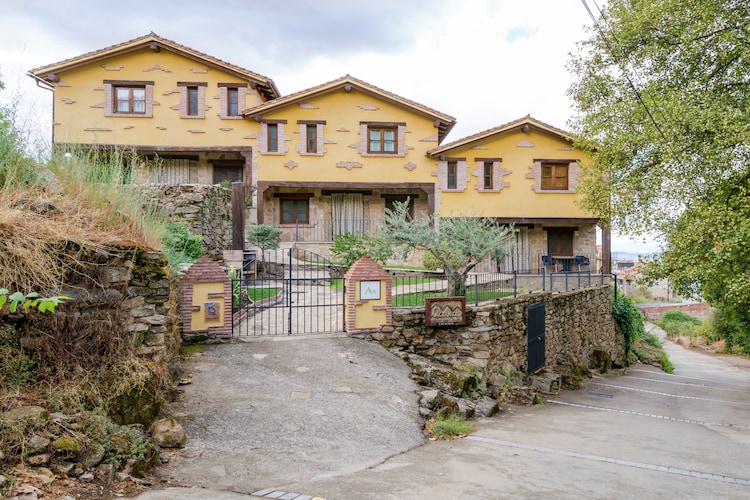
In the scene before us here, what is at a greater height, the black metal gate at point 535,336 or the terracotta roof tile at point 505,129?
the terracotta roof tile at point 505,129

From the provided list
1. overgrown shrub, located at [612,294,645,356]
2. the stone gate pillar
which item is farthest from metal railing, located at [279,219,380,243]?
the stone gate pillar

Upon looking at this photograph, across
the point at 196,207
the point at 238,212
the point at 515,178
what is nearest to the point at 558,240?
the point at 515,178

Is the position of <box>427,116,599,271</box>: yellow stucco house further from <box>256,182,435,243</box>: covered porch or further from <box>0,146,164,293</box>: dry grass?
<box>0,146,164,293</box>: dry grass

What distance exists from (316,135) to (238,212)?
8.69 meters

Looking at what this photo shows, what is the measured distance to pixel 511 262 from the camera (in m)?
23.6

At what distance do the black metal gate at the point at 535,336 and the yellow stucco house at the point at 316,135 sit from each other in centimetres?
822

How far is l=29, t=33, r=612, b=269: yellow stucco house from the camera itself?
2273 cm

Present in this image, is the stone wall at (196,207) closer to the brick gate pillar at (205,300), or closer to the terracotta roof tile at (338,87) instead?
the brick gate pillar at (205,300)

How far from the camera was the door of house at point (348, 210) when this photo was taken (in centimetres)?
2466

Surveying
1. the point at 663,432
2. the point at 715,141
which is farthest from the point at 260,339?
the point at 715,141

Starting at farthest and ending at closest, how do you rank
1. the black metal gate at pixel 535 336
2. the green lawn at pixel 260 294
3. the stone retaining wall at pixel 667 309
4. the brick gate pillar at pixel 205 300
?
the stone retaining wall at pixel 667 309, the black metal gate at pixel 535 336, the green lawn at pixel 260 294, the brick gate pillar at pixel 205 300

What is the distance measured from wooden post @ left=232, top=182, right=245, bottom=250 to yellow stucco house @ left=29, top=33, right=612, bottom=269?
660 centimetres

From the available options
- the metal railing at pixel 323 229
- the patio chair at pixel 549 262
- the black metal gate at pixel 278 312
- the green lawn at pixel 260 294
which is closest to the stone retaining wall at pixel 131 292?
the black metal gate at pixel 278 312

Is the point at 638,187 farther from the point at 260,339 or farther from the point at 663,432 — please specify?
the point at 260,339
